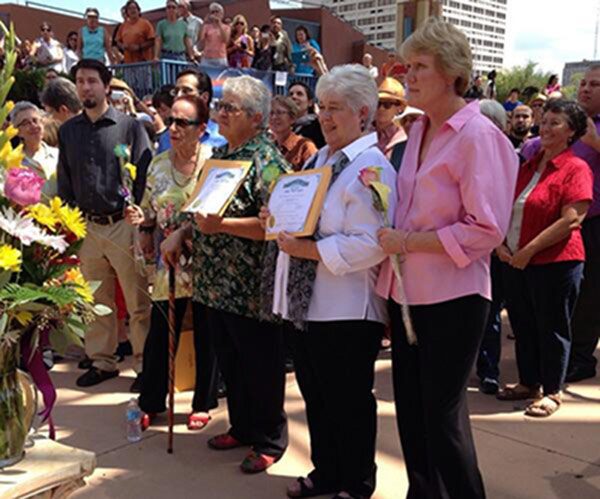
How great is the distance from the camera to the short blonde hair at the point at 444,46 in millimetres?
2156

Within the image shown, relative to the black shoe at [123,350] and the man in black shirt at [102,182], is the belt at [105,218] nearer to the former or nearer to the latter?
the man in black shirt at [102,182]

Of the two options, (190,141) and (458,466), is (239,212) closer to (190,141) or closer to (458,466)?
(190,141)

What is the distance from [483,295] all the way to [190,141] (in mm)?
1999

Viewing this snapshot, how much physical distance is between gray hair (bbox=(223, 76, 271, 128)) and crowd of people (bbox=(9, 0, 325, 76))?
20.9ft

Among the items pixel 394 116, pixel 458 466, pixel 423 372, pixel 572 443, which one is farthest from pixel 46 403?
pixel 394 116

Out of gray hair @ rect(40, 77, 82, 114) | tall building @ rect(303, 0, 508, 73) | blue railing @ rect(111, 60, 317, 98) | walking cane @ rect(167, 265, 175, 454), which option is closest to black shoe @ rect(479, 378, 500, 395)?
walking cane @ rect(167, 265, 175, 454)

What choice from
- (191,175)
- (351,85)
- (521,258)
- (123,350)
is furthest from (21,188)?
(123,350)

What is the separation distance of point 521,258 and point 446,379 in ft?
5.97

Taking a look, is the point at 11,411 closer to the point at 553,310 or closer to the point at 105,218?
the point at 105,218

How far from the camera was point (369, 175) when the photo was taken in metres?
2.33

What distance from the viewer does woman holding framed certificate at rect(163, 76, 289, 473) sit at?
3041mm

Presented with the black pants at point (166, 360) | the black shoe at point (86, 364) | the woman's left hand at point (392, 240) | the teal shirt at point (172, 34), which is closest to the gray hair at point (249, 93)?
the woman's left hand at point (392, 240)

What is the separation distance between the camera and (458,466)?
7.55ft

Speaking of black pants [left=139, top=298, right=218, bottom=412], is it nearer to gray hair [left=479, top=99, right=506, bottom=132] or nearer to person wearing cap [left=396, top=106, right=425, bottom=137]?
person wearing cap [left=396, top=106, right=425, bottom=137]
